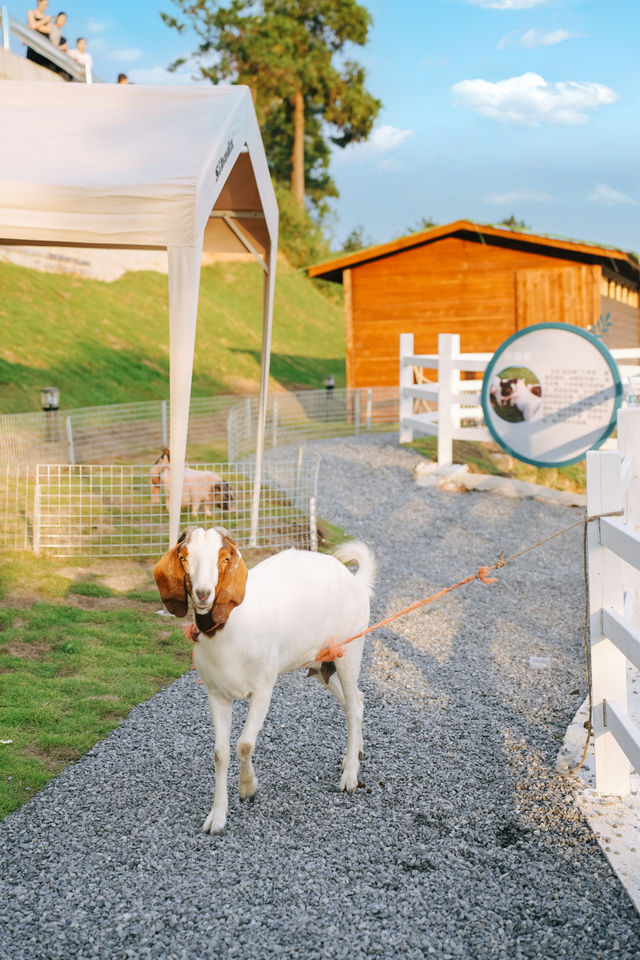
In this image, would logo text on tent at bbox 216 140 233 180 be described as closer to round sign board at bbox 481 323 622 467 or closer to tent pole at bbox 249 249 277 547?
tent pole at bbox 249 249 277 547

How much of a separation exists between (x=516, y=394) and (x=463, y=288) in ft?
28.8

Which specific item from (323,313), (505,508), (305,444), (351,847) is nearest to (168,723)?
(351,847)

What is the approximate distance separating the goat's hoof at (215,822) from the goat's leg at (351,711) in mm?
681

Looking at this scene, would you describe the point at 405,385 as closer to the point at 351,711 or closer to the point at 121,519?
the point at 121,519

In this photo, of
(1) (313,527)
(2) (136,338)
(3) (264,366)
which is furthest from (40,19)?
(1) (313,527)

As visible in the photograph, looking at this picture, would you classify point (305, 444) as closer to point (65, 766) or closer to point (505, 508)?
point (505, 508)

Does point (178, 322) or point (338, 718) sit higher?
point (178, 322)

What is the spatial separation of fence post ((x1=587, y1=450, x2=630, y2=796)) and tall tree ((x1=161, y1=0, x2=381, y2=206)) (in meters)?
38.6

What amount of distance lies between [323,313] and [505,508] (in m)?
25.4

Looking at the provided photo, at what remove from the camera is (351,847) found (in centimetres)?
380

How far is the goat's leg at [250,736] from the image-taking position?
3951 millimetres

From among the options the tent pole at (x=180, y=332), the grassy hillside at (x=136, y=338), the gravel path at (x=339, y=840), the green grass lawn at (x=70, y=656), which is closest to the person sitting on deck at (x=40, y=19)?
the grassy hillside at (x=136, y=338)

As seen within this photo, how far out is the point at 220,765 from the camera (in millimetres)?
3998

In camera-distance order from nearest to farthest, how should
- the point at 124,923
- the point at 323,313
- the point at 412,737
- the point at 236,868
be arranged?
the point at 124,923 → the point at 236,868 → the point at 412,737 → the point at 323,313
